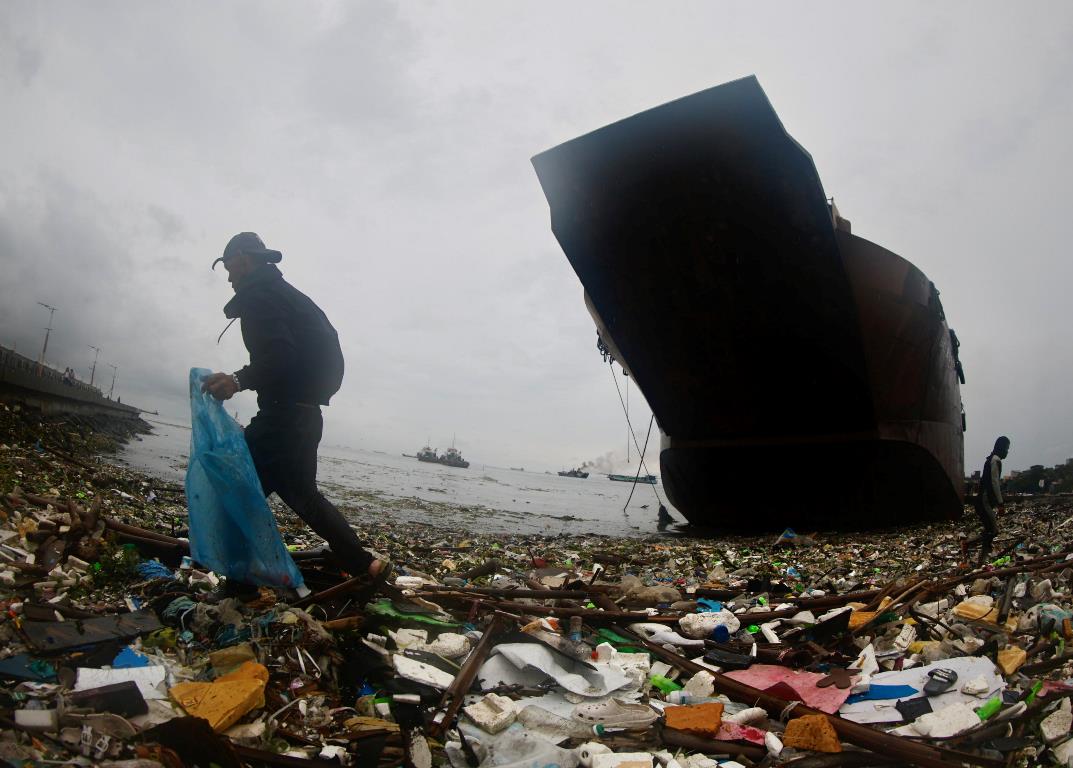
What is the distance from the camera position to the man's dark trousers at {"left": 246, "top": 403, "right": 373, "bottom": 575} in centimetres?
267

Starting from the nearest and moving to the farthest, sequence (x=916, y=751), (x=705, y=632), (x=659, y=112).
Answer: (x=916, y=751) < (x=705, y=632) < (x=659, y=112)

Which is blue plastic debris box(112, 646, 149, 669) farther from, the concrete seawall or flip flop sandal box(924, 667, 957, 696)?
the concrete seawall

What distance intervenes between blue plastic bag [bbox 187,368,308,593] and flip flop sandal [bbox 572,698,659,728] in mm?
1430

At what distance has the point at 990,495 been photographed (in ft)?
21.6

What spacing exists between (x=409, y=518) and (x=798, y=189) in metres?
9.85

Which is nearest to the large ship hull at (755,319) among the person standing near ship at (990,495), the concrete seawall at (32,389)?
the person standing near ship at (990,495)

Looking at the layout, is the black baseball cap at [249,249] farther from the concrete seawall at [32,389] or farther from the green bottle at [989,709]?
the concrete seawall at [32,389]

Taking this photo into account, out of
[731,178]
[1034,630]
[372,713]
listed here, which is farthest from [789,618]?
[731,178]

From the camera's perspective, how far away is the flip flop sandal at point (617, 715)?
2.09m

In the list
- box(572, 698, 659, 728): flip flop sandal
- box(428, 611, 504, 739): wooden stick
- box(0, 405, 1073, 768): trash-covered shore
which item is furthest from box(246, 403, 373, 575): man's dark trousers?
box(572, 698, 659, 728): flip flop sandal

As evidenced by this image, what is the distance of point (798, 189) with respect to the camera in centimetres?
707

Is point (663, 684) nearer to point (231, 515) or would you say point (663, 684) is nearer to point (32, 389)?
point (231, 515)

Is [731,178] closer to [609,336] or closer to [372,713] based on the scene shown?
[609,336]

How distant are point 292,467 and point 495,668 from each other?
1.32 metres
